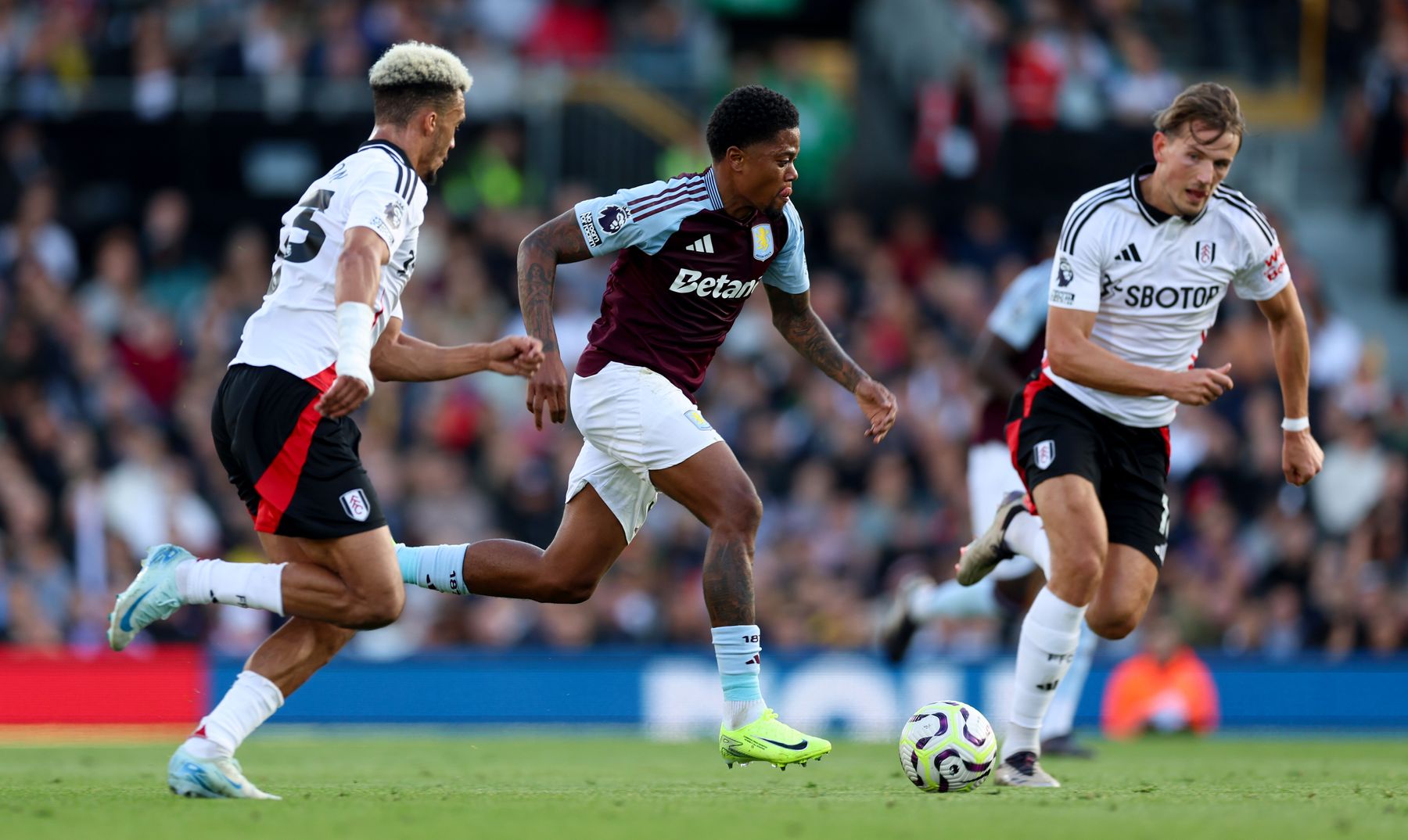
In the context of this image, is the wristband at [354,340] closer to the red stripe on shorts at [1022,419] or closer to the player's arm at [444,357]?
the player's arm at [444,357]

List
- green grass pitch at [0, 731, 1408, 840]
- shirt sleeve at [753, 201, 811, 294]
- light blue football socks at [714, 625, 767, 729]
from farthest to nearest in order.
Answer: shirt sleeve at [753, 201, 811, 294], light blue football socks at [714, 625, 767, 729], green grass pitch at [0, 731, 1408, 840]

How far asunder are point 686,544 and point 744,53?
302 inches

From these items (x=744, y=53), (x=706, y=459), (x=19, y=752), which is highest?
(x=744, y=53)

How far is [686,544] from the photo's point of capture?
1588cm

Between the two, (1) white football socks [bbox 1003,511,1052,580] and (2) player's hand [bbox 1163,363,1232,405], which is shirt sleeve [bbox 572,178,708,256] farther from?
(1) white football socks [bbox 1003,511,1052,580]

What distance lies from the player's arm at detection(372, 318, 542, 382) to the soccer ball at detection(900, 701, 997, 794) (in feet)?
6.94

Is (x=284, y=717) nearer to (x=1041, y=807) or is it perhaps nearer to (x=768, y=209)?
(x=768, y=209)

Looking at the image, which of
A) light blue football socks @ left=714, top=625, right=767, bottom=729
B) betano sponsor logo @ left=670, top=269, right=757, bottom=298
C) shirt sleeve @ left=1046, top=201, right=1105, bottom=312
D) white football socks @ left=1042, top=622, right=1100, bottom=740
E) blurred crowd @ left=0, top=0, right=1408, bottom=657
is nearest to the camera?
light blue football socks @ left=714, top=625, right=767, bottom=729

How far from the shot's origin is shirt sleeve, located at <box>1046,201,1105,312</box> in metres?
8.00

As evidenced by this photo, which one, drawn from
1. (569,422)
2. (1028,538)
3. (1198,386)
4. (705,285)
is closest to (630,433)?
(705,285)

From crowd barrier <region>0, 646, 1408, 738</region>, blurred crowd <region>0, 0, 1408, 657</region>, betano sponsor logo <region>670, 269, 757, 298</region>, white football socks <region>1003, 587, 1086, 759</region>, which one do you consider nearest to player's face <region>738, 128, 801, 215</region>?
betano sponsor logo <region>670, 269, 757, 298</region>

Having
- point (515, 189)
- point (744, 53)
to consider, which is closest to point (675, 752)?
point (515, 189)

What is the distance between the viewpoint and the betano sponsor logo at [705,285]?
25.9 feet

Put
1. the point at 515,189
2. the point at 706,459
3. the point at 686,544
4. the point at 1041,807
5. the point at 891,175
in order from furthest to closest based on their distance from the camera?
the point at 891,175 < the point at 515,189 < the point at 686,544 < the point at 706,459 < the point at 1041,807
